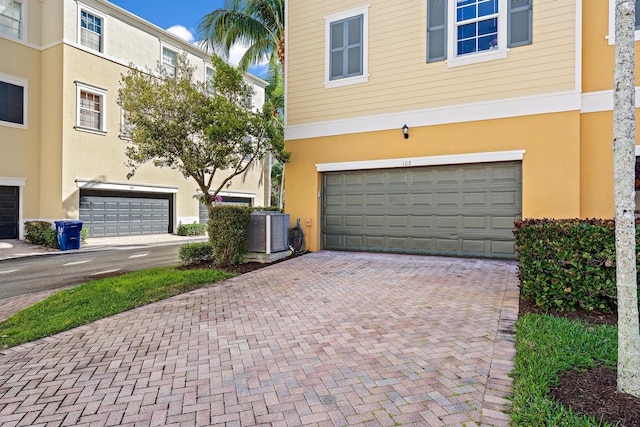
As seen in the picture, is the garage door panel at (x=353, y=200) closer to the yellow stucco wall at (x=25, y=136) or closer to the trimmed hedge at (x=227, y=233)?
the trimmed hedge at (x=227, y=233)

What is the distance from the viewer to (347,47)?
948cm

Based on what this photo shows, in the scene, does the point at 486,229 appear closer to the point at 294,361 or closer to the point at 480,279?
the point at 480,279

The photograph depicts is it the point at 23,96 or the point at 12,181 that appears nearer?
the point at 12,181

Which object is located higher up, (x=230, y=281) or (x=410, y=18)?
(x=410, y=18)

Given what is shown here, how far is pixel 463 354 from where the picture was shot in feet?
10.7

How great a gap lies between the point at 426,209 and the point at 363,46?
15.1 feet

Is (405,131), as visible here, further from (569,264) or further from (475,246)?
(569,264)

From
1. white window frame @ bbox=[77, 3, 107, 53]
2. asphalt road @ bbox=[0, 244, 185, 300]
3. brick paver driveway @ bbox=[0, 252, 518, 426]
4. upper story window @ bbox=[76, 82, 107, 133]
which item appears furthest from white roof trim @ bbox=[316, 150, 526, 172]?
white window frame @ bbox=[77, 3, 107, 53]

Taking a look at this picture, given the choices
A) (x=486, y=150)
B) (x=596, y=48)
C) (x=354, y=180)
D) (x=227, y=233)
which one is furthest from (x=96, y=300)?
(x=596, y=48)

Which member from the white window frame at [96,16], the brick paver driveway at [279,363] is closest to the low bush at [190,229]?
the white window frame at [96,16]

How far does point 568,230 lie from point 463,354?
7.97 ft

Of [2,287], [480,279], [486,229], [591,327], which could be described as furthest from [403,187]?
[2,287]

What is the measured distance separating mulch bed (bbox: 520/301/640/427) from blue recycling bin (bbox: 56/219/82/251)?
14.2 m

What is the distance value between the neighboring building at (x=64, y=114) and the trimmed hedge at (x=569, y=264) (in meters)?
15.5
